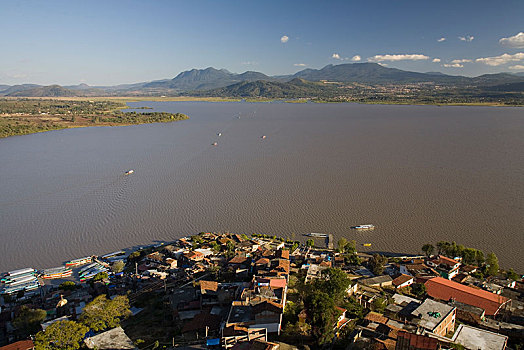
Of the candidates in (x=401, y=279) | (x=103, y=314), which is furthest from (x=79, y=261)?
(x=401, y=279)

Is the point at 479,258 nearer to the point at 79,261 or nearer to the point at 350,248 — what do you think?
the point at 350,248

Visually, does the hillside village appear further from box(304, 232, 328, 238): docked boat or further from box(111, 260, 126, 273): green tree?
box(304, 232, 328, 238): docked boat

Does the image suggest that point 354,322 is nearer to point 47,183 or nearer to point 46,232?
point 46,232

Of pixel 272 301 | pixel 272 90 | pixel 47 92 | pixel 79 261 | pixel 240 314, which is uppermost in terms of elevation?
pixel 47 92

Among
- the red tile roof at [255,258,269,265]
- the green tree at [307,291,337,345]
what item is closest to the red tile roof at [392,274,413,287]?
the green tree at [307,291,337,345]

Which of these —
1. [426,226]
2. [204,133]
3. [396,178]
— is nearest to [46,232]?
[426,226]
